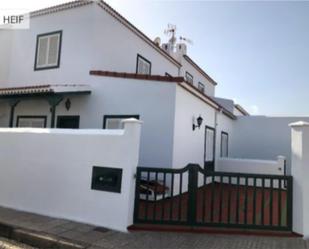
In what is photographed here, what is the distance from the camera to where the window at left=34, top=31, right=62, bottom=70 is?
11.5m

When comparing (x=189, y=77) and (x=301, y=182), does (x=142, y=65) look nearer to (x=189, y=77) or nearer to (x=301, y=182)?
(x=189, y=77)

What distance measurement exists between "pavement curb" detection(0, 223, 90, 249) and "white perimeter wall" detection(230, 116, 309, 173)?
13739 millimetres

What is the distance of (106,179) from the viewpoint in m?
5.92

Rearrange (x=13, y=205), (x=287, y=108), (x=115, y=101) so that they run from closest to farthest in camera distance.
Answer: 1. (x=13, y=205)
2. (x=115, y=101)
3. (x=287, y=108)

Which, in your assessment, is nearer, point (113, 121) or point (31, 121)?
point (113, 121)

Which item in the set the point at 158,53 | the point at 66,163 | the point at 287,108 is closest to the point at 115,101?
the point at 66,163

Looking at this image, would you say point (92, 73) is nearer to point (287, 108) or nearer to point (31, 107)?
point (31, 107)

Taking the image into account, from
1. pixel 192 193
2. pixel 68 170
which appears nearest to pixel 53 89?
pixel 68 170

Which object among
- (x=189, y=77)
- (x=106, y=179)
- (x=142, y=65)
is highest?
(x=189, y=77)

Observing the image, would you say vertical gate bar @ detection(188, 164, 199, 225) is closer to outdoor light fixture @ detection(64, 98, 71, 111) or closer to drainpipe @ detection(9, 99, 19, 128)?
outdoor light fixture @ detection(64, 98, 71, 111)

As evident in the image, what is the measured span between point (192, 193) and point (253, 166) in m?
8.09

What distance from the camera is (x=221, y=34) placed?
1131cm

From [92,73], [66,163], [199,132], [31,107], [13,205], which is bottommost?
[13,205]

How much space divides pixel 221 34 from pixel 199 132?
4.28 meters
